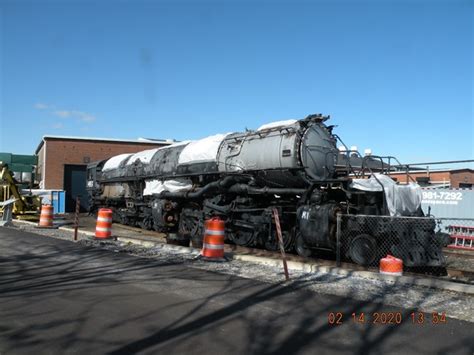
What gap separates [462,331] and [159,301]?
161 inches

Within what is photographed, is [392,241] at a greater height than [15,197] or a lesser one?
lesser

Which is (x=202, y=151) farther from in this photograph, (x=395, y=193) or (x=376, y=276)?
(x=376, y=276)

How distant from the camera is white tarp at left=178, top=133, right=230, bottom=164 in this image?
51.2 ft

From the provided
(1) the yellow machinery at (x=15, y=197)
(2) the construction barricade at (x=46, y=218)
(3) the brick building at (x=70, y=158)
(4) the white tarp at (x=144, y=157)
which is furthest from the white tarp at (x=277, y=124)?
(3) the brick building at (x=70, y=158)

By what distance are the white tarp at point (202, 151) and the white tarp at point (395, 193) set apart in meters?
5.45

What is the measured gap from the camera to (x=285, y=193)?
12930 millimetres

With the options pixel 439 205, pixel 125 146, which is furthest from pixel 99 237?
pixel 125 146

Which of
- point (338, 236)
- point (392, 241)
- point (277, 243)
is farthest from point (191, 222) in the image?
point (392, 241)

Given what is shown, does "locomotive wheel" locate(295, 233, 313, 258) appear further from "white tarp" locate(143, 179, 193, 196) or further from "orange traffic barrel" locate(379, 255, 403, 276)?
"white tarp" locate(143, 179, 193, 196)

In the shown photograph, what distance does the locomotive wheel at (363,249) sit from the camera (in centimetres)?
1080

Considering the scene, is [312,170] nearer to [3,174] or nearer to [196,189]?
[196,189]

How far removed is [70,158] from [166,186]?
2523 cm

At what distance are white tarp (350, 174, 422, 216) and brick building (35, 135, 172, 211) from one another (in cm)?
3249

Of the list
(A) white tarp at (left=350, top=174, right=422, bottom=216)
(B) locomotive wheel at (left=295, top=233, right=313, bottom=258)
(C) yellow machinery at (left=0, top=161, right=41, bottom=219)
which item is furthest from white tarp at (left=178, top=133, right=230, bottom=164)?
(C) yellow machinery at (left=0, top=161, right=41, bottom=219)
